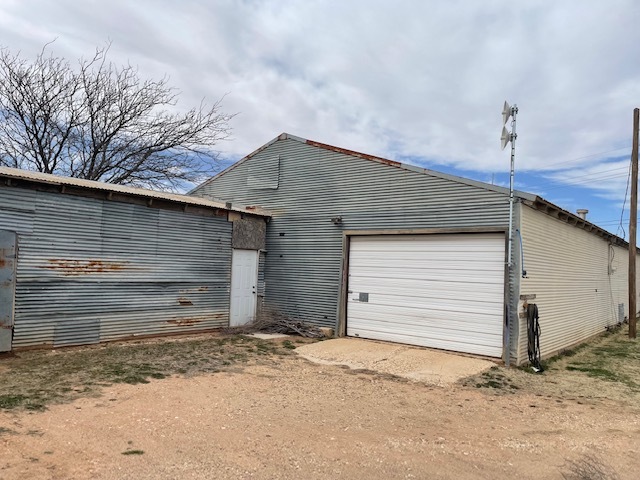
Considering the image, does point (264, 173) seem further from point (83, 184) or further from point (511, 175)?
point (511, 175)

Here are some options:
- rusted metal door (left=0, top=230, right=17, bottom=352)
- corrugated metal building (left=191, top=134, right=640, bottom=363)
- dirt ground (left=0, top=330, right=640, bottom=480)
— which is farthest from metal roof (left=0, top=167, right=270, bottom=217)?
dirt ground (left=0, top=330, right=640, bottom=480)

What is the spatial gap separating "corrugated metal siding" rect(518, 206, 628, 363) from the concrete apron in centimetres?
122

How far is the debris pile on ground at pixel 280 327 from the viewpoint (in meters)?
11.1

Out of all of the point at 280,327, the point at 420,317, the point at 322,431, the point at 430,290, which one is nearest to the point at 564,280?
the point at 430,290

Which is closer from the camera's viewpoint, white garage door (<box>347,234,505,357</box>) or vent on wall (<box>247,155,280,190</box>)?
white garage door (<box>347,234,505,357</box>)

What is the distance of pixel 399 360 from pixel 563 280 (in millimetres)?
4793

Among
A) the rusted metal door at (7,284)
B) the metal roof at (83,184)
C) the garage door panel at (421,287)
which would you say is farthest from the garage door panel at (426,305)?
the rusted metal door at (7,284)

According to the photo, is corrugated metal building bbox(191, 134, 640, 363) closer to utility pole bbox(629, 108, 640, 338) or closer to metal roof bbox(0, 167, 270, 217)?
utility pole bbox(629, 108, 640, 338)

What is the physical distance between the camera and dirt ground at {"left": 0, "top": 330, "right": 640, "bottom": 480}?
385 cm

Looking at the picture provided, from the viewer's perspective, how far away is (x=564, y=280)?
35.2 feet

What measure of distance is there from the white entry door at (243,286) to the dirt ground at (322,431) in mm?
4661

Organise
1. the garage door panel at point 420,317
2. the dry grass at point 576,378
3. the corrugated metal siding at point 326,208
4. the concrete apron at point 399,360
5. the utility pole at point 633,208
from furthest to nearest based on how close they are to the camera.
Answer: the utility pole at point 633,208 → the corrugated metal siding at point 326,208 → the garage door panel at point 420,317 → the concrete apron at point 399,360 → the dry grass at point 576,378

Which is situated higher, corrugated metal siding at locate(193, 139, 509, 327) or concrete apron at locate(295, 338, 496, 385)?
corrugated metal siding at locate(193, 139, 509, 327)

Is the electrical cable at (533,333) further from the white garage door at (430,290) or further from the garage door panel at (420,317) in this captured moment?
the garage door panel at (420,317)
